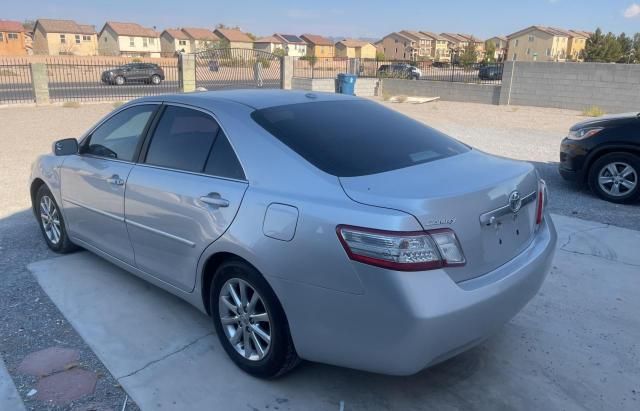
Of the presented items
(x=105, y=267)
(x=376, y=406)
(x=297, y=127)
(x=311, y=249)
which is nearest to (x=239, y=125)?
(x=297, y=127)

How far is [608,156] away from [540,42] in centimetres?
11641

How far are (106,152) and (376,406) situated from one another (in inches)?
112

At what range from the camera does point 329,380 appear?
121 inches

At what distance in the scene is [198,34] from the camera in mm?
109312

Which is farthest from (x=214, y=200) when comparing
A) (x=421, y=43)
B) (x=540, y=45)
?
(x=421, y=43)

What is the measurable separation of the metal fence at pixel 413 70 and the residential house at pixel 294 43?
8710cm

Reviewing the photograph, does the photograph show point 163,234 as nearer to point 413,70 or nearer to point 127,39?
point 413,70

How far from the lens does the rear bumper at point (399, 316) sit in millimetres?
2314

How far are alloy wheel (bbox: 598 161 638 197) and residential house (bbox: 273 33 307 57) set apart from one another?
4465 inches

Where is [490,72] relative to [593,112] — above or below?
above

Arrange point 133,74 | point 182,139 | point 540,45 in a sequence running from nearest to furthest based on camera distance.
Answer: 1. point 182,139
2. point 133,74
3. point 540,45

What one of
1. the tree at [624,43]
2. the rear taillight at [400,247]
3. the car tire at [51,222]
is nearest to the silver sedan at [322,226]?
the rear taillight at [400,247]

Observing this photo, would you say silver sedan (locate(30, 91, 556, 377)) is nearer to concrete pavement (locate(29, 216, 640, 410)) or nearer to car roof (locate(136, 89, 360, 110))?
car roof (locate(136, 89, 360, 110))

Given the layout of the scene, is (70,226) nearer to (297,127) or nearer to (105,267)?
(105,267)
